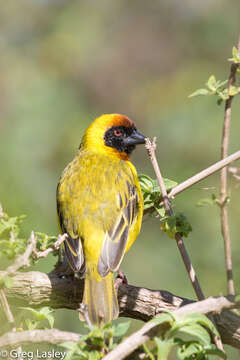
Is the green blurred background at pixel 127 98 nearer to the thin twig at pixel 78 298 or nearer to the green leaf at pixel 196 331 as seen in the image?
the thin twig at pixel 78 298

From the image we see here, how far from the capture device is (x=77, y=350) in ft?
6.27

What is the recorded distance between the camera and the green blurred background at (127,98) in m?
6.11

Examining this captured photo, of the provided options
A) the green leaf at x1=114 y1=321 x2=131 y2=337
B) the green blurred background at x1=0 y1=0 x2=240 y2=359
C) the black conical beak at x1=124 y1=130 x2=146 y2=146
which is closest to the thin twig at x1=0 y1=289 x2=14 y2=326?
the green leaf at x1=114 y1=321 x2=131 y2=337

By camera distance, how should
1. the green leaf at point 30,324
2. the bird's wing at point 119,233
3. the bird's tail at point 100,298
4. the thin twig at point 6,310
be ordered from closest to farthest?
the thin twig at point 6,310
the green leaf at point 30,324
the bird's tail at point 100,298
the bird's wing at point 119,233

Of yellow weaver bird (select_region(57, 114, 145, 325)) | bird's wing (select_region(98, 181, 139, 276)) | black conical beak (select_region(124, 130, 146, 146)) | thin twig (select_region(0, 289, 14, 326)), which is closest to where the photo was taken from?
thin twig (select_region(0, 289, 14, 326))

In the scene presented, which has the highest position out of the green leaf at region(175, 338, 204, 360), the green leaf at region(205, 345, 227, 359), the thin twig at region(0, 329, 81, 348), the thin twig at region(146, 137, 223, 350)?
the thin twig at region(146, 137, 223, 350)

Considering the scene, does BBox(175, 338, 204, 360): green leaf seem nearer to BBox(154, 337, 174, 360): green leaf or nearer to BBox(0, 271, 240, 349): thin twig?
BBox(154, 337, 174, 360): green leaf

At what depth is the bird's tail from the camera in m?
2.97

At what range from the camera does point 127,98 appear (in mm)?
8406

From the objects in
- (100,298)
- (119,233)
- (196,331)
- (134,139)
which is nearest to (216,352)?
(196,331)

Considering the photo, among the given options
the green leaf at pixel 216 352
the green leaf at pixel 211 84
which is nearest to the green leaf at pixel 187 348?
the green leaf at pixel 216 352

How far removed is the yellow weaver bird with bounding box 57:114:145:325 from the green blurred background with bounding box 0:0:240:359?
3.86ft

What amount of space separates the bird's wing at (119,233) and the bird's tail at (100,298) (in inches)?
2.0

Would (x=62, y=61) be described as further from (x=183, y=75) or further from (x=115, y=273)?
(x=115, y=273)
